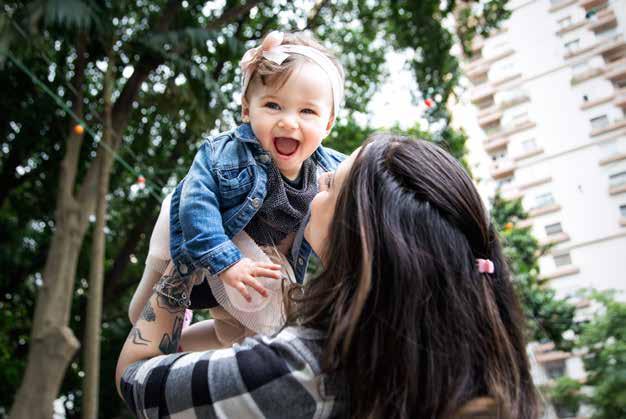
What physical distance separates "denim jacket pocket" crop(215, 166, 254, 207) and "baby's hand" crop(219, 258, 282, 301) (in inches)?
6.6

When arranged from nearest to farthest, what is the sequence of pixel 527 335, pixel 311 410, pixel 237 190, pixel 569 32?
pixel 311 410, pixel 527 335, pixel 237 190, pixel 569 32

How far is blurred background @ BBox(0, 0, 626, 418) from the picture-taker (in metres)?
4.66

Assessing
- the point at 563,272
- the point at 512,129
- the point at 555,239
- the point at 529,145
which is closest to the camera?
the point at 529,145

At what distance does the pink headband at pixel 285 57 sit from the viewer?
4.20 ft

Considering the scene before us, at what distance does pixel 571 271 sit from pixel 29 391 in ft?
15.7

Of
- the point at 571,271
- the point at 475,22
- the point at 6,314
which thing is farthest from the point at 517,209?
the point at 6,314

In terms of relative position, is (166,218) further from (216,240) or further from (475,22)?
(475,22)

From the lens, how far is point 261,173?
126cm

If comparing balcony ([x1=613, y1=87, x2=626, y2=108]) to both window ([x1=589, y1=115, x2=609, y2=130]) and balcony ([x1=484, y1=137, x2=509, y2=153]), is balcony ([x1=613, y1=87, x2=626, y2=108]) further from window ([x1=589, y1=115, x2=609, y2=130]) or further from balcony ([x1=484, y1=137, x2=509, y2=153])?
balcony ([x1=484, y1=137, x2=509, y2=153])

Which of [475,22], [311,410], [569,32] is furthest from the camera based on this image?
[475,22]

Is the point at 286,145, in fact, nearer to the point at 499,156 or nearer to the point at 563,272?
the point at 499,156

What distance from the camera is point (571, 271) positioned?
228 inches

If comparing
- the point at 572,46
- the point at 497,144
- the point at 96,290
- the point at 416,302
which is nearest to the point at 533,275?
the point at 497,144

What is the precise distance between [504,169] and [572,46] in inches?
48.9
